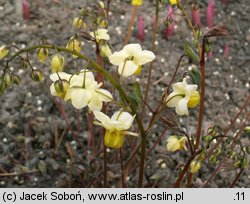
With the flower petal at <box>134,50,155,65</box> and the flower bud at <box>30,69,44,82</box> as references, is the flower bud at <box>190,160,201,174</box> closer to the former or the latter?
the flower petal at <box>134,50,155,65</box>

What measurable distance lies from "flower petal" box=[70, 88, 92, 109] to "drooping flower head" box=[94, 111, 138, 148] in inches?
1.5

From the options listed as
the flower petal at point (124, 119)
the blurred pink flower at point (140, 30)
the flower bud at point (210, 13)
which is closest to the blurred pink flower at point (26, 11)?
the blurred pink flower at point (140, 30)

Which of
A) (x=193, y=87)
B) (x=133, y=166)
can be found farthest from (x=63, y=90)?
(x=133, y=166)

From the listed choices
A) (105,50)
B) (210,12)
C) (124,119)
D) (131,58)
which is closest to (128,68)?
(131,58)

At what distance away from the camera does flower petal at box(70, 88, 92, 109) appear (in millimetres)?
1209

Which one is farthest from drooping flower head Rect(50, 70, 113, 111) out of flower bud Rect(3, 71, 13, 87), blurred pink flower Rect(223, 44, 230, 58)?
blurred pink flower Rect(223, 44, 230, 58)

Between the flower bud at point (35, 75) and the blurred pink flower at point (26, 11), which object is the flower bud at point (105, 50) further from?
the blurred pink flower at point (26, 11)

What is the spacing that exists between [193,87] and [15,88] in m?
1.34

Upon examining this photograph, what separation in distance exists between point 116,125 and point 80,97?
110 mm

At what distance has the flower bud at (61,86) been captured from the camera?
123 cm

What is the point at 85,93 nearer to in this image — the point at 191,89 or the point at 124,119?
the point at 124,119

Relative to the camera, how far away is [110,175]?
2008 millimetres

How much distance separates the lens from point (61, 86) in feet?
4.03
